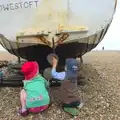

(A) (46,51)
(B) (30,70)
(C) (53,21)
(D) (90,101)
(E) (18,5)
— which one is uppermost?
(E) (18,5)

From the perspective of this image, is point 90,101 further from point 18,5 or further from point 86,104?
point 18,5

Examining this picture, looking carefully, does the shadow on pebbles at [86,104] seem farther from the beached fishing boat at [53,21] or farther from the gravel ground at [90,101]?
the beached fishing boat at [53,21]

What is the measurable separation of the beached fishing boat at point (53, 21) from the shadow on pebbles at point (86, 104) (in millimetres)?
711

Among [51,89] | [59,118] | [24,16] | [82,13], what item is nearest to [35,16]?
[24,16]

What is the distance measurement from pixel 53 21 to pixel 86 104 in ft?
4.22

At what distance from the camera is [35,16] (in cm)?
634

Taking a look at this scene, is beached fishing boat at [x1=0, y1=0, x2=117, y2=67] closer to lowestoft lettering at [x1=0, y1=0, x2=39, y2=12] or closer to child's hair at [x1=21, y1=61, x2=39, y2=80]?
lowestoft lettering at [x1=0, y1=0, x2=39, y2=12]

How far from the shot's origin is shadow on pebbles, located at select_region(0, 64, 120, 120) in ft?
18.5

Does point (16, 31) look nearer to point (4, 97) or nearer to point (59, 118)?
point (4, 97)

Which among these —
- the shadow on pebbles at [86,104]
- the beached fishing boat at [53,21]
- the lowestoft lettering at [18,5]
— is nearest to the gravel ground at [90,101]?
the shadow on pebbles at [86,104]

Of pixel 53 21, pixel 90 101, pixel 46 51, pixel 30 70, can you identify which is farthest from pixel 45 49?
pixel 90 101

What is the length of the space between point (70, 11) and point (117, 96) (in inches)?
55.2

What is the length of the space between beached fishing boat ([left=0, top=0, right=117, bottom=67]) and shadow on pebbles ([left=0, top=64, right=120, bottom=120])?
2.33 ft

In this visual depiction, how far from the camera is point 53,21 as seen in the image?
6.31 metres
